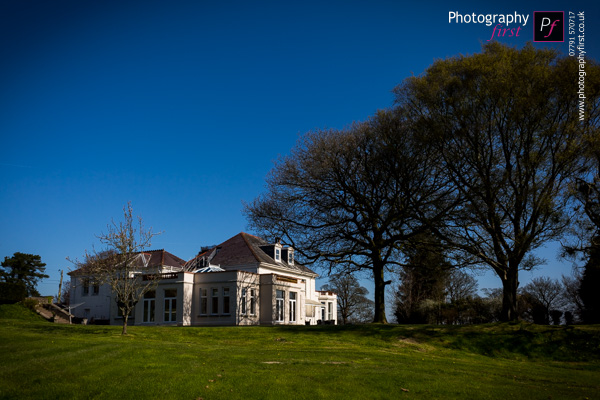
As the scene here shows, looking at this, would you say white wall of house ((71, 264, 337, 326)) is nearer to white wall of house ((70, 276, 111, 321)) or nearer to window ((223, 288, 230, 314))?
window ((223, 288, 230, 314))

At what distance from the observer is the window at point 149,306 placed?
135 feet

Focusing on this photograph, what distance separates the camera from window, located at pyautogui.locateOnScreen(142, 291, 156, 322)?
4125 centimetres

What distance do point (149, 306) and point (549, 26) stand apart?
36.0 metres

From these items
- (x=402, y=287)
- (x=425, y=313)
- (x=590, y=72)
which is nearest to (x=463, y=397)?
(x=590, y=72)

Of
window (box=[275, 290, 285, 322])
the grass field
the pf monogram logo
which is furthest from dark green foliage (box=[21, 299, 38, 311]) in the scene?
the pf monogram logo

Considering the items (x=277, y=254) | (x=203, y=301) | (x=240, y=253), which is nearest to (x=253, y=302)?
(x=203, y=301)

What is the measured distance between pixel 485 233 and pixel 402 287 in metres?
23.4

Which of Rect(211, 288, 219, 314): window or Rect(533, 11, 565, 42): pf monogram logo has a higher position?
Rect(533, 11, 565, 42): pf monogram logo

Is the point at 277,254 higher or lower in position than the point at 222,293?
higher

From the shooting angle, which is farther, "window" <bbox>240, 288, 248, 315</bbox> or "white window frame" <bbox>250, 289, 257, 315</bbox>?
"white window frame" <bbox>250, 289, 257, 315</bbox>

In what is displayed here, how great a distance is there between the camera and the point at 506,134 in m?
25.7

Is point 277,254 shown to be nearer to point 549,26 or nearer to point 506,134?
point 506,134

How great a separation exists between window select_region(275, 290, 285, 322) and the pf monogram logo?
28735 mm

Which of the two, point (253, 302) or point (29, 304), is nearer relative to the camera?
point (29, 304)
